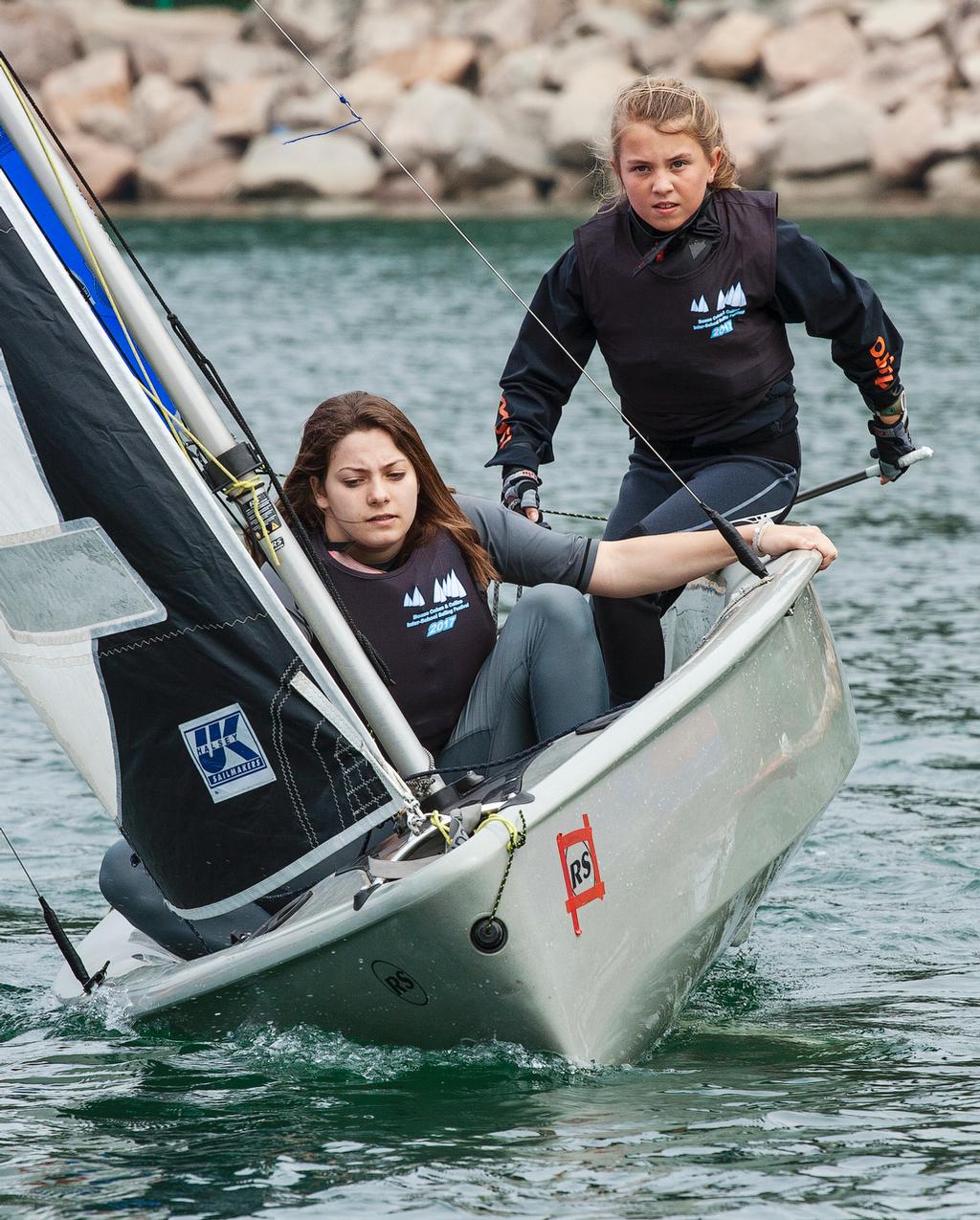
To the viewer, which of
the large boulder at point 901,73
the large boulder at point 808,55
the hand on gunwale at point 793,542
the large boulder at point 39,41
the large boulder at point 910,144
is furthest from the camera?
the large boulder at point 39,41

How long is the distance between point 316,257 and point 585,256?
779 inches

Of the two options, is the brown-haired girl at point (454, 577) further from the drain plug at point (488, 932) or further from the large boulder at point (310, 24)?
the large boulder at point (310, 24)

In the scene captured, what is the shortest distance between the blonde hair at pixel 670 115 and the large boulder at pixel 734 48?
2609 cm

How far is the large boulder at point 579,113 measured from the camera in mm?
28016

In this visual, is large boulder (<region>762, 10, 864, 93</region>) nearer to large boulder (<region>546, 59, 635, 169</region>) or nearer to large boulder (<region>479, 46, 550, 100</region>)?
large boulder (<region>546, 59, 635, 169</region>)

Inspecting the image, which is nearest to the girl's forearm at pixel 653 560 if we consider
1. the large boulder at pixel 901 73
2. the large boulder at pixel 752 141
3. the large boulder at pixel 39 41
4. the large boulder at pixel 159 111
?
the large boulder at pixel 752 141

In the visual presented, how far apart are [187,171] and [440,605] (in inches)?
1131

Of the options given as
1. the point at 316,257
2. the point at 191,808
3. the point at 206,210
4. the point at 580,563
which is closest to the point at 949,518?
the point at 580,563

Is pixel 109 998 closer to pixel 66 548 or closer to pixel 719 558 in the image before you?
pixel 66 548

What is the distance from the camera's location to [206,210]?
101 ft

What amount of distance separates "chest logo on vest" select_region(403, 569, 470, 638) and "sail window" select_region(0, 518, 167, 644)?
24.0 inches

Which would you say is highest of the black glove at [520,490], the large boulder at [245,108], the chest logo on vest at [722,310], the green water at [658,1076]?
the large boulder at [245,108]

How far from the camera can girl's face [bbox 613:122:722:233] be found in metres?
4.54

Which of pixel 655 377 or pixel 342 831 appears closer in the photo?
pixel 342 831
